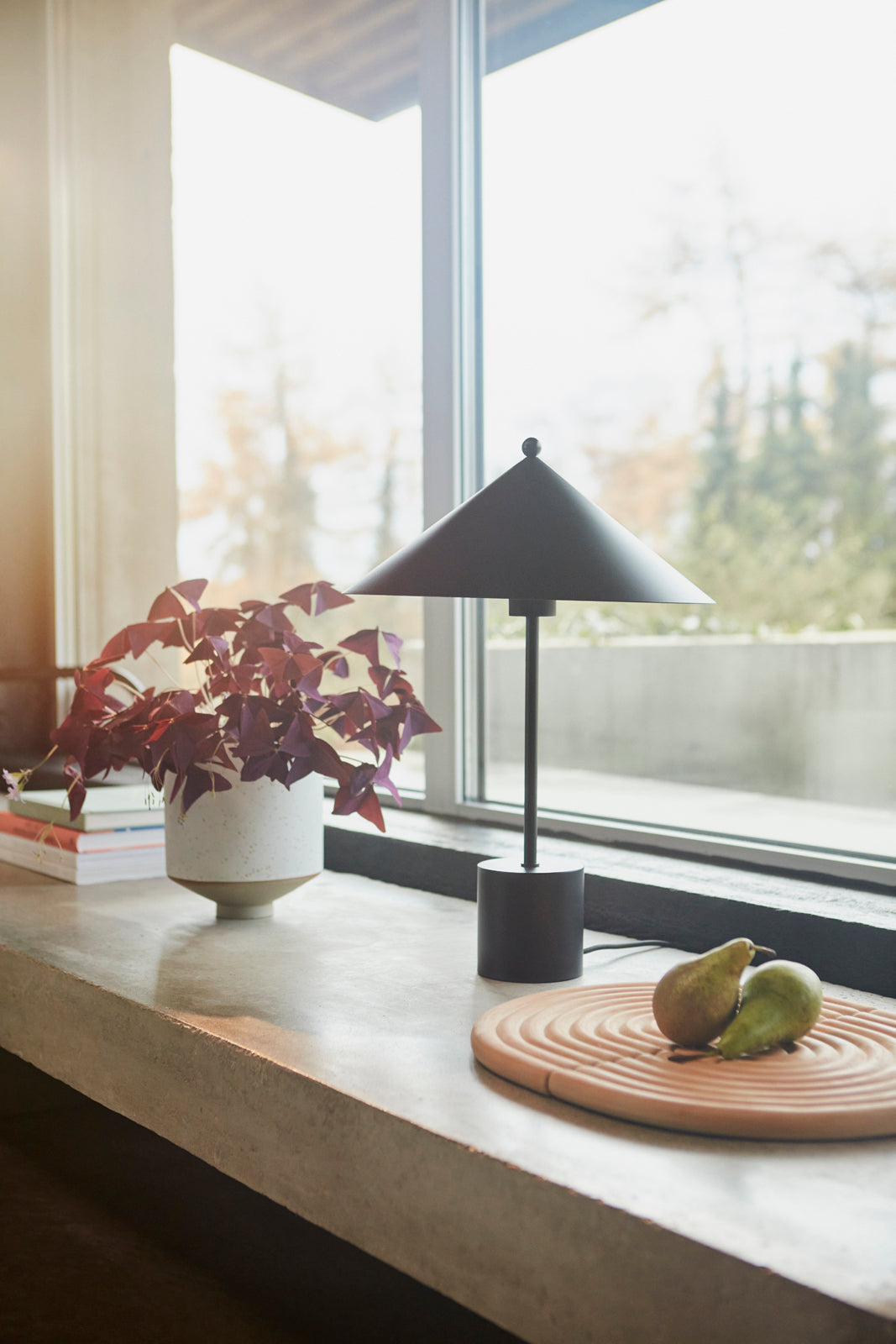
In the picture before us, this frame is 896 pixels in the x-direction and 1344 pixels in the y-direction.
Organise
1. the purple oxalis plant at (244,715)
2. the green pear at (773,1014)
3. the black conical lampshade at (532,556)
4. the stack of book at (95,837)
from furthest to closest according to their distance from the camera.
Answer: the stack of book at (95,837) < the purple oxalis plant at (244,715) < the black conical lampshade at (532,556) < the green pear at (773,1014)

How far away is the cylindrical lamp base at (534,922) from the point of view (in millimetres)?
1155

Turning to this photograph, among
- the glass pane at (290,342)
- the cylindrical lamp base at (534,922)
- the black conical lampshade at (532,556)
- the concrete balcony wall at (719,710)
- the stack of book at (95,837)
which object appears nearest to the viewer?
the black conical lampshade at (532,556)

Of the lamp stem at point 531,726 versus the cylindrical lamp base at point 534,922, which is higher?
the lamp stem at point 531,726

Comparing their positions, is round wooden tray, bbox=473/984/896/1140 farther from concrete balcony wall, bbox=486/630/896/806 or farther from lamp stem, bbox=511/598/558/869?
concrete balcony wall, bbox=486/630/896/806

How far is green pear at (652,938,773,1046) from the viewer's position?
35.6 inches

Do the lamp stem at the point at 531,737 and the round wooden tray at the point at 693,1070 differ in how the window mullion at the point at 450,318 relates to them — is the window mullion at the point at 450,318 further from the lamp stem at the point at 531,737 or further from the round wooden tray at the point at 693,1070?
the round wooden tray at the point at 693,1070

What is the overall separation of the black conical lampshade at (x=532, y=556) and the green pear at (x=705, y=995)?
0.30m

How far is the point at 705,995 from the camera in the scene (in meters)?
0.90

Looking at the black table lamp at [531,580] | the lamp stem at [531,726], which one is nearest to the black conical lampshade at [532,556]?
the black table lamp at [531,580]

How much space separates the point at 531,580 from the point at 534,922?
1.09ft

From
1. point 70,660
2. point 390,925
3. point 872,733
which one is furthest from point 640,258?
point 70,660

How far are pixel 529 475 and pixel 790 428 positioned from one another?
3.69ft

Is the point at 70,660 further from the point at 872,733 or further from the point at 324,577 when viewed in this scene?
the point at 872,733

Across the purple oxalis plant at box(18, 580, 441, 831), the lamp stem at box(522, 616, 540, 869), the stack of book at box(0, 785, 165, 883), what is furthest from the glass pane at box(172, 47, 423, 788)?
the lamp stem at box(522, 616, 540, 869)
